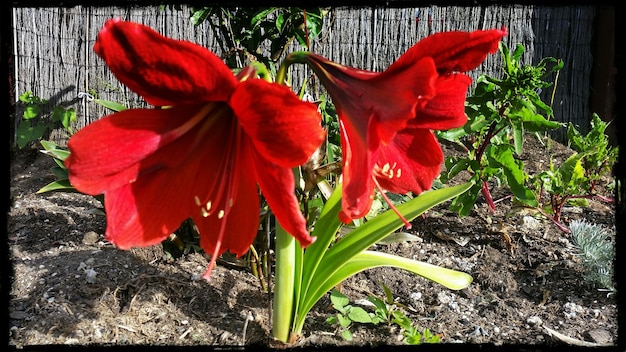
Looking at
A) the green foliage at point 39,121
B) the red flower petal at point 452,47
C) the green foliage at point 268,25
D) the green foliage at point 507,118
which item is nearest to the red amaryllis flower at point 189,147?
the red flower petal at point 452,47

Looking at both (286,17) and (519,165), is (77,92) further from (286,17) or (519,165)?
(519,165)

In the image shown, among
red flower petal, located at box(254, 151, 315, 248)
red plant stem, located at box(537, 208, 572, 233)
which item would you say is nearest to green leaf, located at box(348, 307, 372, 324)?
red flower petal, located at box(254, 151, 315, 248)

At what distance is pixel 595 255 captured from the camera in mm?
1735

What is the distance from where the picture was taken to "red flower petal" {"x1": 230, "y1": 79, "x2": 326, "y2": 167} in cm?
79

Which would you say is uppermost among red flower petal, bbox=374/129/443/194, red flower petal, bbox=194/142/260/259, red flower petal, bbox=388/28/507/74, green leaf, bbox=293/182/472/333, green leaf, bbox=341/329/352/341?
red flower petal, bbox=388/28/507/74

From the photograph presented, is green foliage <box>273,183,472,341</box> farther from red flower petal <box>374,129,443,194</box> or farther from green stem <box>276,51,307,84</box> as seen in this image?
green stem <box>276,51,307,84</box>

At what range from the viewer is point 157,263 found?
5.65ft

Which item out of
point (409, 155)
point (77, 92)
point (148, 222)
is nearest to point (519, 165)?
point (409, 155)

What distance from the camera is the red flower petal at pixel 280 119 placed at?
0.79 metres

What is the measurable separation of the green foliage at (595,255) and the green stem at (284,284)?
1.11 meters

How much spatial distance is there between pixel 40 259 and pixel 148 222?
3.54 ft

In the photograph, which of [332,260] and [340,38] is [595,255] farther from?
[340,38]

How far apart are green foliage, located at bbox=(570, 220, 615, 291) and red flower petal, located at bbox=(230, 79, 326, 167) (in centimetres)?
137

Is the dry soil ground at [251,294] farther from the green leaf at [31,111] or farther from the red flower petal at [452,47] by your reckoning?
the green leaf at [31,111]
